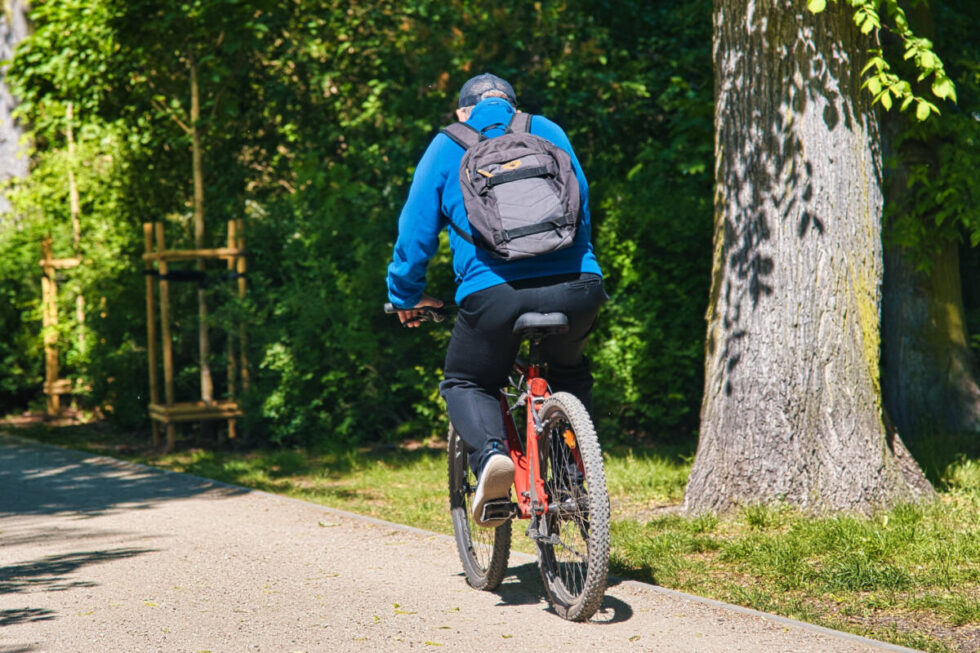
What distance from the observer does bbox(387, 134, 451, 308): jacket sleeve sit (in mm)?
4320

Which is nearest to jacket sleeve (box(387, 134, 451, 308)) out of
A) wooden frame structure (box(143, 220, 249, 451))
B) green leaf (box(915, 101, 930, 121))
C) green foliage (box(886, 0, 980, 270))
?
green leaf (box(915, 101, 930, 121))

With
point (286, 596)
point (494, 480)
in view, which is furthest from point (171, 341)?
point (494, 480)

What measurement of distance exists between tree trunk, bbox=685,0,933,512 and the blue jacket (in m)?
1.98

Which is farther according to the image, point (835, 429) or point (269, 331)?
point (269, 331)

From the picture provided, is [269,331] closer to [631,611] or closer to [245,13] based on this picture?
[245,13]

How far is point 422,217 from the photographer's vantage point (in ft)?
14.3

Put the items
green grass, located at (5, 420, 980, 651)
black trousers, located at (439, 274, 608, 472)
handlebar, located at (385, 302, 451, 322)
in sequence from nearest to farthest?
1. black trousers, located at (439, 274, 608, 472)
2. green grass, located at (5, 420, 980, 651)
3. handlebar, located at (385, 302, 451, 322)

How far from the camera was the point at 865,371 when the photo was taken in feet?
19.7

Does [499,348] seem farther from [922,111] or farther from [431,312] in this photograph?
[922,111]

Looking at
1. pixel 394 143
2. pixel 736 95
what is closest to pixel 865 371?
pixel 736 95

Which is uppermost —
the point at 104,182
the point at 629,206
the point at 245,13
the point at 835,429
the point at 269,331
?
the point at 245,13

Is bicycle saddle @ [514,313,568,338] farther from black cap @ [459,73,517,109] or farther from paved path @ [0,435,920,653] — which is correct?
paved path @ [0,435,920,653]

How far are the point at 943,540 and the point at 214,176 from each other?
29.6ft

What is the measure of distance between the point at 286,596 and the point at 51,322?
8.61 metres
